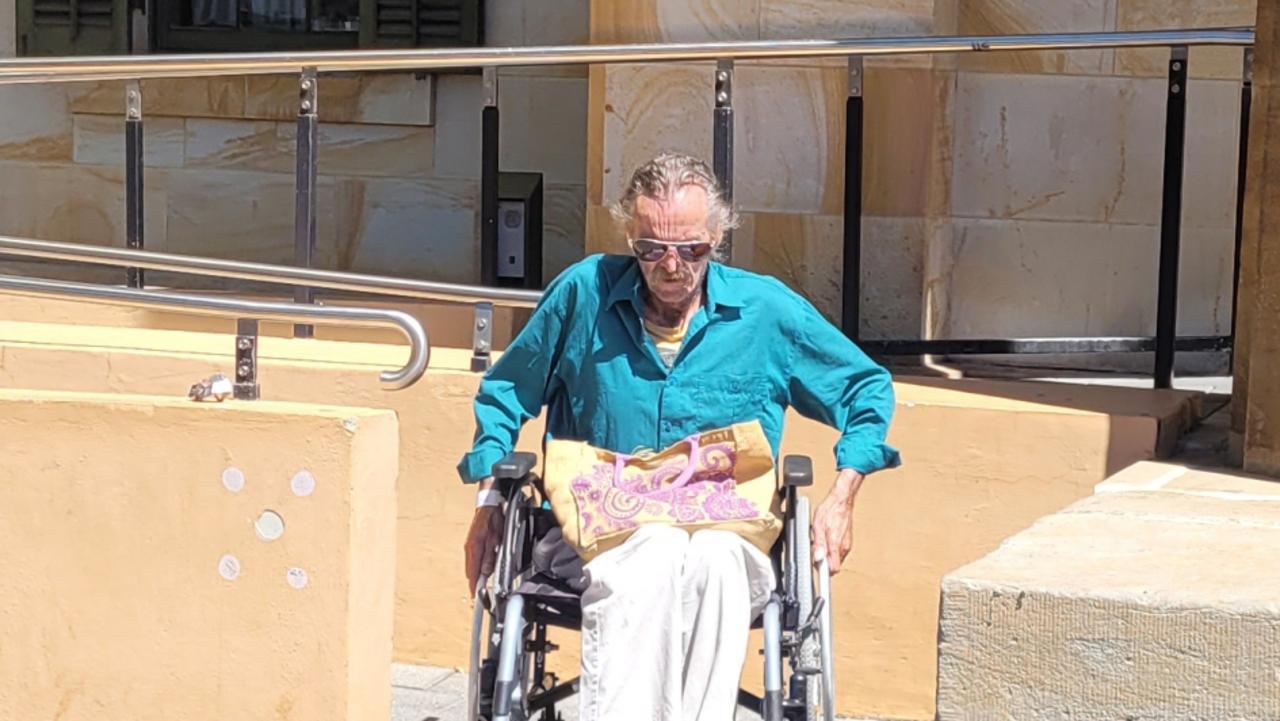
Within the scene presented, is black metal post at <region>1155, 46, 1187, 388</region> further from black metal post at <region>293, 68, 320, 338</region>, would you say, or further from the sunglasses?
black metal post at <region>293, 68, 320, 338</region>

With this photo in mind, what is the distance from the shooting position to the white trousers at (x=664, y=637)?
3883mm

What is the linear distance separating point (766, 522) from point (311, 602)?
49.7 inches

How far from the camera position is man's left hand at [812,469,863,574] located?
4.07m

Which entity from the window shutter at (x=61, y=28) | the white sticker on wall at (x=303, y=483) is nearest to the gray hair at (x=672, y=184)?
the white sticker on wall at (x=303, y=483)

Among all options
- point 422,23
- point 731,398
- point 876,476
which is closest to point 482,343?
point 876,476

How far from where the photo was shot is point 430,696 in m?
5.71

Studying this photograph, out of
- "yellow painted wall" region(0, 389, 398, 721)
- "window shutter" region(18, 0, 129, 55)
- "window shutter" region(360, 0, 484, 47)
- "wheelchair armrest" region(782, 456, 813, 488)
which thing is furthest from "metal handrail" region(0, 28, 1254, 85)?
"window shutter" region(18, 0, 129, 55)

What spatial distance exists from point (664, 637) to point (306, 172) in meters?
2.91

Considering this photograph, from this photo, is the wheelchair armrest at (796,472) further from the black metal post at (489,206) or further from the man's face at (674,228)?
the black metal post at (489,206)

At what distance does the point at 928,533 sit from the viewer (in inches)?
218

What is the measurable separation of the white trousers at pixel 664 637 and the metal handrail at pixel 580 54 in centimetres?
239

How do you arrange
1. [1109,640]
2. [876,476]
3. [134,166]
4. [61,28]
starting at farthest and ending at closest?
1. [61,28]
2. [134,166]
3. [876,476]
4. [1109,640]

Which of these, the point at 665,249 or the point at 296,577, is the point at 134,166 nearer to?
the point at 296,577

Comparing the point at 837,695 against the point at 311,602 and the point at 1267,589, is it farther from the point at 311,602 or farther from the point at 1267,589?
the point at 1267,589
